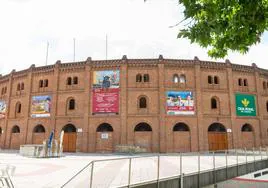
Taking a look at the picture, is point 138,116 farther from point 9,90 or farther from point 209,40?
point 209,40

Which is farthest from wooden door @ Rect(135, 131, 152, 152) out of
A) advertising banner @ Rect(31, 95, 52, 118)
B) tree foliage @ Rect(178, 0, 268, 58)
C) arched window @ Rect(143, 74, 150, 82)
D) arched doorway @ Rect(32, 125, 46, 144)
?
tree foliage @ Rect(178, 0, 268, 58)

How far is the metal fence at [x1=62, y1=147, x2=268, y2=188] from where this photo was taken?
6.96m

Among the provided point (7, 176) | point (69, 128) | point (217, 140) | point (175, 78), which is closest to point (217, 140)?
point (217, 140)

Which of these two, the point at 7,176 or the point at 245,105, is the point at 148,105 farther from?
the point at 7,176

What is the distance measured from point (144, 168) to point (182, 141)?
17741 mm

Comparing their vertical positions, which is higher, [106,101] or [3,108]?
[106,101]

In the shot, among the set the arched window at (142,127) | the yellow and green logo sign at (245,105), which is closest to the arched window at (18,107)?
the arched window at (142,127)

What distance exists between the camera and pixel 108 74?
27375 mm

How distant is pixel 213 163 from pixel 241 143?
53.3 ft

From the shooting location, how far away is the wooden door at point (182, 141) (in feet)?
84.8

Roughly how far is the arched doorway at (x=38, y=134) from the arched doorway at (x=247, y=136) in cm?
Result: 2355

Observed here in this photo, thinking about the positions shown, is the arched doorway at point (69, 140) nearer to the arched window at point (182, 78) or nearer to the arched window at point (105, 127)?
the arched window at point (105, 127)

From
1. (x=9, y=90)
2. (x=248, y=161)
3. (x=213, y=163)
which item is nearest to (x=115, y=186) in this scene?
(x=213, y=163)

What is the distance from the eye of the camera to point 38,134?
2856 centimetres
